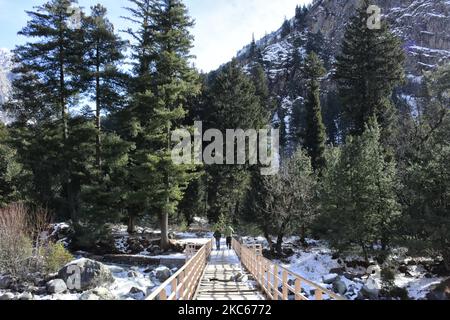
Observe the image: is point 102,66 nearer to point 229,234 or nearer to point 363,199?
point 229,234

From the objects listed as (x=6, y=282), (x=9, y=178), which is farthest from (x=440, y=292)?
(x=9, y=178)

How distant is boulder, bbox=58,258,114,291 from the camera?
17.7 metres

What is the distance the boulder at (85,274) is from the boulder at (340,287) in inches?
415

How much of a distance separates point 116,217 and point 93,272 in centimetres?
756

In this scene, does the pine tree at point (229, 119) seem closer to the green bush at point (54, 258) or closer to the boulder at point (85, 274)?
the green bush at point (54, 258)

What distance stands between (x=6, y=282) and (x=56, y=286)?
304cm

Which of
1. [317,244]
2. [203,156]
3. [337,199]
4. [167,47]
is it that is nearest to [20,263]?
[167,47]

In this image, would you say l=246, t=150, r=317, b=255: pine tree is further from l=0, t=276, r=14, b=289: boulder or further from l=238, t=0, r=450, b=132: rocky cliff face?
l=238, t=0, r=450, b=132: rocky cliff face

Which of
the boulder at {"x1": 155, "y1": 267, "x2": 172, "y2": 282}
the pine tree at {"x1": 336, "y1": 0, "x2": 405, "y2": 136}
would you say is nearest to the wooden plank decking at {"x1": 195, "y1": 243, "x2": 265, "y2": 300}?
the boulder at {"x1": 155, "y1": 267, "x2": 172, "y2": 282}

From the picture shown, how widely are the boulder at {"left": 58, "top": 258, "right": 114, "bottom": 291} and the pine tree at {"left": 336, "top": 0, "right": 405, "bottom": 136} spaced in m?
24.0

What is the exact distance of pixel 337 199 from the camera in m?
25.9

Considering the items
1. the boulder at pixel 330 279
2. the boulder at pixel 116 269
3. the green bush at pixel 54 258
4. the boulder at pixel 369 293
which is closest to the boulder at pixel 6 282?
the green bush at pixel 54 258

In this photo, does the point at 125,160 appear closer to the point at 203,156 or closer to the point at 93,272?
the point at 93,272

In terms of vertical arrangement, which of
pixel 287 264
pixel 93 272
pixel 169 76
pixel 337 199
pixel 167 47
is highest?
pixel 167 47
